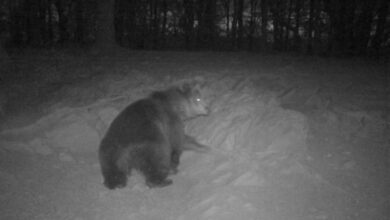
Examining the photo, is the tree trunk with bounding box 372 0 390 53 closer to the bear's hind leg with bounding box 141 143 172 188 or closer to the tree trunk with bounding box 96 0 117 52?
the tree trunk with bounding box 96 0 117 52

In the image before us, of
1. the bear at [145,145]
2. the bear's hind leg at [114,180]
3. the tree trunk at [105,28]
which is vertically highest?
the tree trunk at [105,28]

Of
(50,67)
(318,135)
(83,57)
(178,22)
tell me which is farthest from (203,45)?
(318,135)

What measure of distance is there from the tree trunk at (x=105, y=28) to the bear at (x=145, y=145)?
11098 millimetres

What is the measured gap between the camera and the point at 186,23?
1299 inches

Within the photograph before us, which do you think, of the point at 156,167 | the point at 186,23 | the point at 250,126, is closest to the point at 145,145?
the point at 156,167

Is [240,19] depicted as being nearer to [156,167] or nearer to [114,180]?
[156,167]

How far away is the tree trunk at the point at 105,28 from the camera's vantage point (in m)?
19.2

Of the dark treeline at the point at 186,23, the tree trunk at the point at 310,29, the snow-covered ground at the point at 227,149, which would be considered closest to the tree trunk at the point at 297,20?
the dark treeline at the point at 186,23

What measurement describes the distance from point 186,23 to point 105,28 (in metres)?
14.3

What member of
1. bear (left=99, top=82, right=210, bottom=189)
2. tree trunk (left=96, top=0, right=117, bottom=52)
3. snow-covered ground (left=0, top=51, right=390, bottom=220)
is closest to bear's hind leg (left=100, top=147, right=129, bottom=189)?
bear (left=99, top=82, right=210, bottom=189)

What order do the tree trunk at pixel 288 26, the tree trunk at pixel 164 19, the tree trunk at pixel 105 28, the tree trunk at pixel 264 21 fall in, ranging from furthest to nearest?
the tree trunk at pixel 164 19 < the tree trunk at pixel 288 26 < the tree trunk at pixel 264 21 < the tree trunk at pixel 105 28

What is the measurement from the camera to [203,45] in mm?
32344

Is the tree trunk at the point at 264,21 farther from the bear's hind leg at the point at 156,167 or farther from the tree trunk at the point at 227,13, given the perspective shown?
the bear's hind leg at the point at 156,167

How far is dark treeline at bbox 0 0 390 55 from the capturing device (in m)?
27.8
